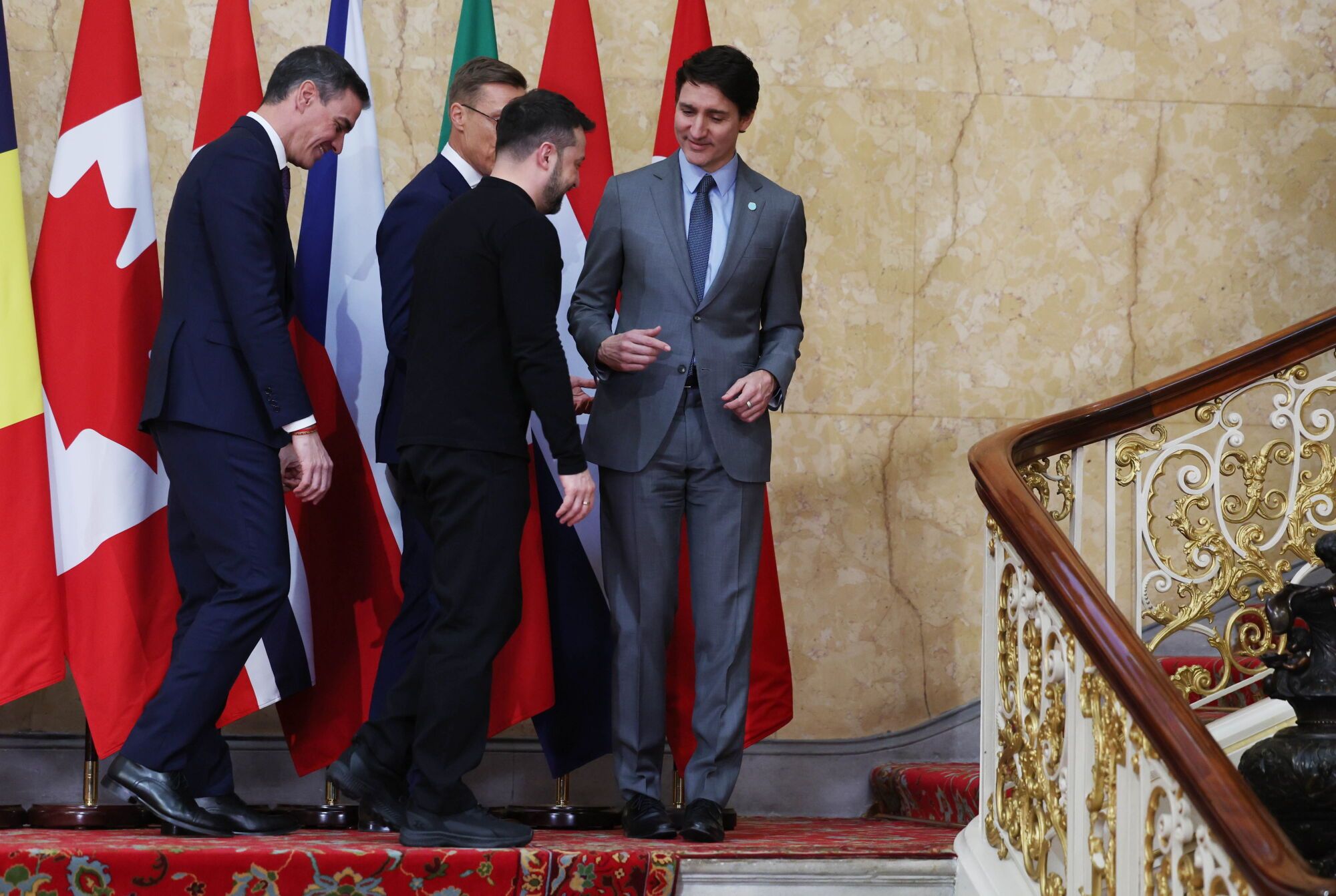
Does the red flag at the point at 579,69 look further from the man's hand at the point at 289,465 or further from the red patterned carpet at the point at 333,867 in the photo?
the red patterned carpet at the point at 333,867

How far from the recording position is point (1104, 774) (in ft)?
7.00

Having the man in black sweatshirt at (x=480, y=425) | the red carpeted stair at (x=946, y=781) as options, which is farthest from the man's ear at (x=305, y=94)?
the red carpeted stair at (x=946, y=781)

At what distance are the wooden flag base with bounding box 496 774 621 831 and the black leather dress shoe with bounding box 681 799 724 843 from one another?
Result: 15.1 inches

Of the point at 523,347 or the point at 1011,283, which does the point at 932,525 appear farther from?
the point at 523,347

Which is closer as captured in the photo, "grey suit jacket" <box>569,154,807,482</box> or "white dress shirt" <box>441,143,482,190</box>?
"grey suit jacket" <box>569,154,807,482</box>

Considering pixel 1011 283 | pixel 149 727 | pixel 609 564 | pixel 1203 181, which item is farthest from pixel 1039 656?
pixel 1203 181

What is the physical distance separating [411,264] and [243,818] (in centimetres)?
122

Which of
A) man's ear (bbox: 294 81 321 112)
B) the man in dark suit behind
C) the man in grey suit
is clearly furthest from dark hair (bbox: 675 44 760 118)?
man's ear (bbox: 294 81 321 112)

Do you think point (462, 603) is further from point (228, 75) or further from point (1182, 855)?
point (228, 75)

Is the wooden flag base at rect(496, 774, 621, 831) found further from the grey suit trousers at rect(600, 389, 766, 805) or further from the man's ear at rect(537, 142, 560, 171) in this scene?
the man's ear at rect(537, 142, 560, 171)

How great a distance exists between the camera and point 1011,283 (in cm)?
424

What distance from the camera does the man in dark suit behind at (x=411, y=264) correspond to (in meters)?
3.12

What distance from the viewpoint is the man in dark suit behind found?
3125 mm

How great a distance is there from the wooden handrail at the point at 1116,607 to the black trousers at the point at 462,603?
93 cm
